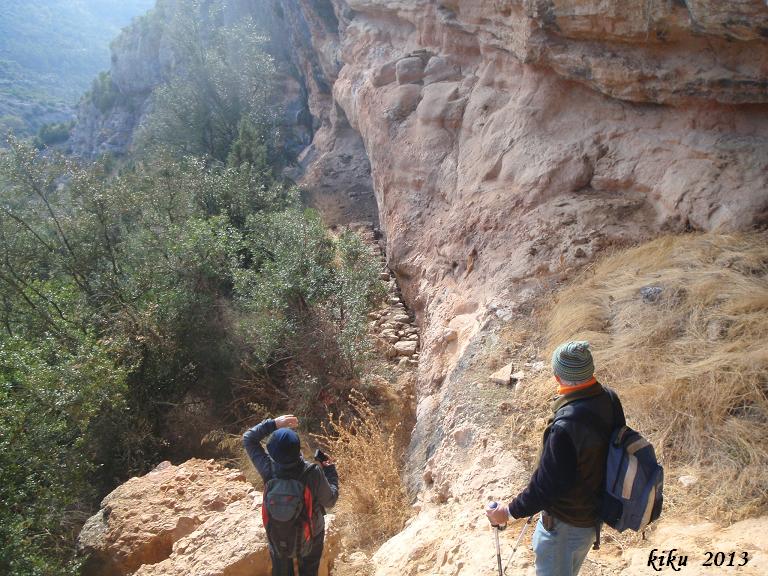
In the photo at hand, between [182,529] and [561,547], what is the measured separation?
373cm

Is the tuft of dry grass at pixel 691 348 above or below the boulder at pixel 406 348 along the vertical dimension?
above

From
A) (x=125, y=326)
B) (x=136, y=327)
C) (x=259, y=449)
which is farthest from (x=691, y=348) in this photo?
(x=125, y=326)

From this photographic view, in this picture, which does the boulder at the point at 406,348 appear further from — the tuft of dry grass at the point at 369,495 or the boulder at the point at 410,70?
the boulder at the point at 410,70

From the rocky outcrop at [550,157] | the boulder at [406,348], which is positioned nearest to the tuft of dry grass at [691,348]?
the rocky outcrop at [550,157]

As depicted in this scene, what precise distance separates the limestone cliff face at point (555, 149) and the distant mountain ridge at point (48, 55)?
4411cm

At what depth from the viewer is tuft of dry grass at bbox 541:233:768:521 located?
325 cm

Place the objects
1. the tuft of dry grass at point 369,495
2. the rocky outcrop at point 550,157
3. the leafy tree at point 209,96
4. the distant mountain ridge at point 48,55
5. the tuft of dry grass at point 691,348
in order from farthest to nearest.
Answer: the distant mountain ridge at point 48,55 → the leafy tree at point 209,96 → the rocky outcrop at point 550,157 → the tuft of dry grass at point 369,495 → the tuft of dry grass at point 691,348

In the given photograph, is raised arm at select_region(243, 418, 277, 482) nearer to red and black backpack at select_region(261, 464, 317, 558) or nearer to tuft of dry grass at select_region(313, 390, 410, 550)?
red and black backpack at select_region(261, 464, 317, 558)

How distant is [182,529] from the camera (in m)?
4.93

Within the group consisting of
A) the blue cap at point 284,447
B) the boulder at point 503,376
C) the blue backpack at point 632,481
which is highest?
the blue backpack at point 632,481

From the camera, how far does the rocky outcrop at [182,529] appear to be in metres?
4.02

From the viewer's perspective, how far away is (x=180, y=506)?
515 cm

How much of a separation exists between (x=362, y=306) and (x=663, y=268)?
4.34 meters

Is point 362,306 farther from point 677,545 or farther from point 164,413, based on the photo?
point 677,545
